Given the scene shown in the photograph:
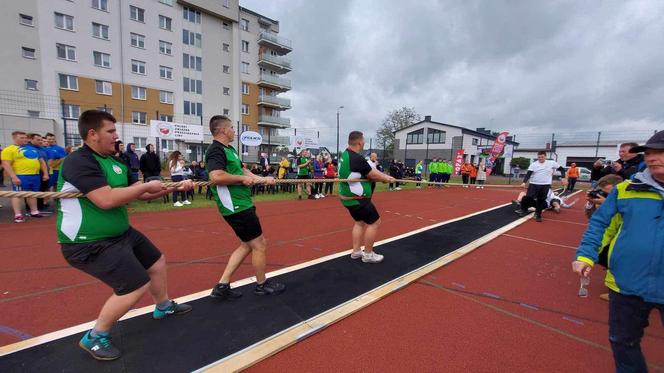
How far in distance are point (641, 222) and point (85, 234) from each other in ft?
12.0

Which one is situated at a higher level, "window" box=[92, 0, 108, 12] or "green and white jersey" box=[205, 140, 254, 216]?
"window" box=[92, 0, 108, 12]

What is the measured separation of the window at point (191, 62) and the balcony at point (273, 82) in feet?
24.3

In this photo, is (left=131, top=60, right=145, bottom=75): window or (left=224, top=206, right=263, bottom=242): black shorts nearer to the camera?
(left=224, top=206, right=263, bottom=242): black shorts

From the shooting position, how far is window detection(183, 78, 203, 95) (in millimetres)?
31172

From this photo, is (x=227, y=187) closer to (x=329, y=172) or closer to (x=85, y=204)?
(x=85, y=204)

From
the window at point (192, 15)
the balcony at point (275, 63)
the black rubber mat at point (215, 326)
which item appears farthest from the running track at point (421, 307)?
the balcony at point (275, 63)

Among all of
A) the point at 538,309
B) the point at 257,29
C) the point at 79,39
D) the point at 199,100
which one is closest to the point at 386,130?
the point at 257,29

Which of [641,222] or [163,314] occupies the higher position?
[641,222]

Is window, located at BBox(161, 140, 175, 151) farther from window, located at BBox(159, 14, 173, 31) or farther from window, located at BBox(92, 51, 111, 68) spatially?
window, located at BBox(159, 14, 173, 31)

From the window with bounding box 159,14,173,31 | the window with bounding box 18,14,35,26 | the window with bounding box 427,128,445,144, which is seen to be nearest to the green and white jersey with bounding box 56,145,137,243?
the window with bounding box 18,14,35,26

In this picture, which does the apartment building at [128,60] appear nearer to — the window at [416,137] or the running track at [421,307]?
the running track at [421,307]

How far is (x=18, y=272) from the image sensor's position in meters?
3.91

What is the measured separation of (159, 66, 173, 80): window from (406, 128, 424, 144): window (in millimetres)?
32361

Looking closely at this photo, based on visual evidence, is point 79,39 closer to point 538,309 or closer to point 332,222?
point 332,222
